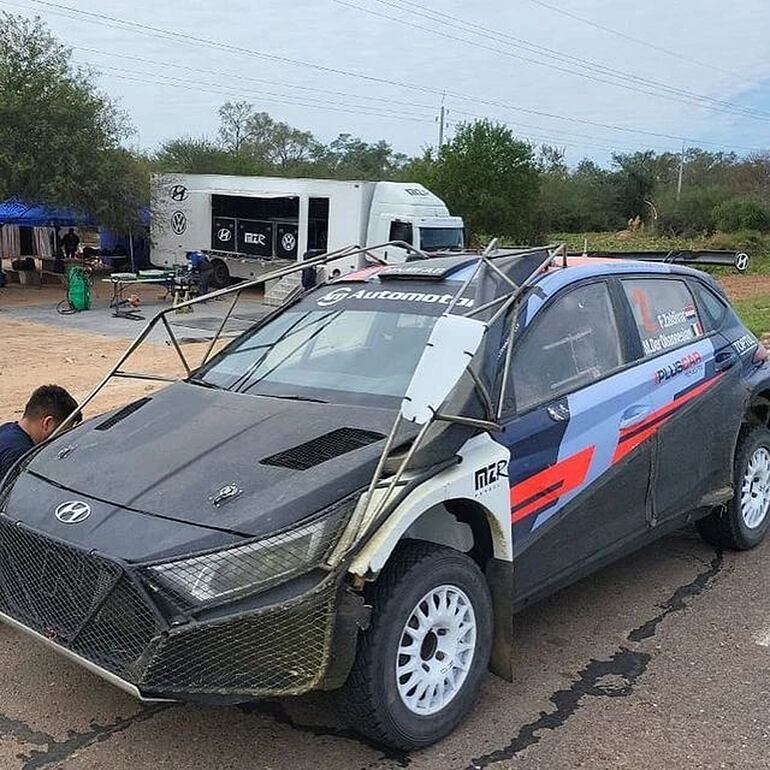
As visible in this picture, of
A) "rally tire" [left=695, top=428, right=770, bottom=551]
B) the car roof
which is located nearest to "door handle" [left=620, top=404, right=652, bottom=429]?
the car roof

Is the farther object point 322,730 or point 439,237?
point 439,237

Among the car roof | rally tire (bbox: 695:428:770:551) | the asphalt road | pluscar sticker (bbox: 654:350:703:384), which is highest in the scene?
the car roof

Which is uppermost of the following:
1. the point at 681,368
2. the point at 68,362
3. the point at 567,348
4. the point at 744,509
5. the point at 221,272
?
the point at 567,348

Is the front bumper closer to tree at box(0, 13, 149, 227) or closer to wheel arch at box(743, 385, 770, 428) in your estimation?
wheel arch at box(743, 385, 770, 428)

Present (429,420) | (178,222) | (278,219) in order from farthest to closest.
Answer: (178,222) < (278,219) < (429,420)

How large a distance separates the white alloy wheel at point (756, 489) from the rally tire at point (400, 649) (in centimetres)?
253

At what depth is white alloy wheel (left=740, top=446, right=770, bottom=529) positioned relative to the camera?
5.45 m

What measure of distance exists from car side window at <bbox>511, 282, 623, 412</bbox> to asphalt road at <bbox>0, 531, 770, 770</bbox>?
46.0 inches

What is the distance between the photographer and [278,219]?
26.5m

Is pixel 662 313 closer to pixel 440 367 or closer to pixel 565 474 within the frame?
pixel 565 474

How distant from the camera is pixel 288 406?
394cm

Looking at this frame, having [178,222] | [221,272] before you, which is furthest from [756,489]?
[178,222]

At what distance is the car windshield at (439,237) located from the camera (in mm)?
23750

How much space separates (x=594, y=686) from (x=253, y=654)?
1.61 metres
